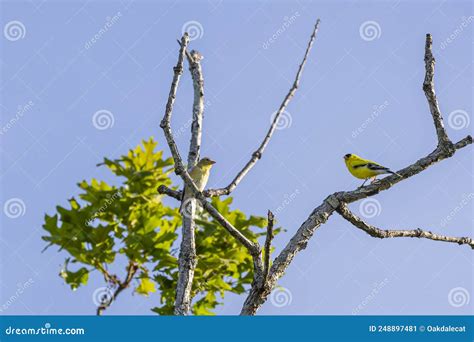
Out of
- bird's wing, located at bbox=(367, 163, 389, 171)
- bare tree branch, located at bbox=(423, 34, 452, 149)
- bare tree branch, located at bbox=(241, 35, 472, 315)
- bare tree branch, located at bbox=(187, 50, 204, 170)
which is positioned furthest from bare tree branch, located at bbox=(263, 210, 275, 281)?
bird's wing, located at bbox=(367, 163, 389, 171)

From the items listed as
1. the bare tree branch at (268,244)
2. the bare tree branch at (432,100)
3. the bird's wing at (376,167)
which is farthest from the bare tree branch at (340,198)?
the bird's wing at (376,167)

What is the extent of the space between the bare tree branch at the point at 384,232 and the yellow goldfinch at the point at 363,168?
250 centimetres

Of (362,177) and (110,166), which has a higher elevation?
(362,177)

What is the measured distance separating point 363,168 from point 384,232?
10.7 feet

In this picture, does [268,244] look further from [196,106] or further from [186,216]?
[196,106]

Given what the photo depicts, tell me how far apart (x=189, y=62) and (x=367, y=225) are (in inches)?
66.8

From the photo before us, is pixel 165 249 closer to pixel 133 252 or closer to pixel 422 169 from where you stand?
pixel 133 252

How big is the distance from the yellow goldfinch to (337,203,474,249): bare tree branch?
2.50m

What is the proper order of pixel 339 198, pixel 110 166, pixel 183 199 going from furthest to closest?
pixel 110 166 → pixel 183 199 → pixel 339 198

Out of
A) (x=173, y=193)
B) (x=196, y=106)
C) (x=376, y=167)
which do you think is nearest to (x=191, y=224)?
(x=173, y=193)

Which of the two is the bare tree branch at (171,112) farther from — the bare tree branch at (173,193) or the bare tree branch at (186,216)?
the bare tree branch at (173,193)

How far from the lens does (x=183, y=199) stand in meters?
4.08

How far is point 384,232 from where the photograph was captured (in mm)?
3979

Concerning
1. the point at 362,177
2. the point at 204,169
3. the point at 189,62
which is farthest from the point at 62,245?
the point at 189,62
